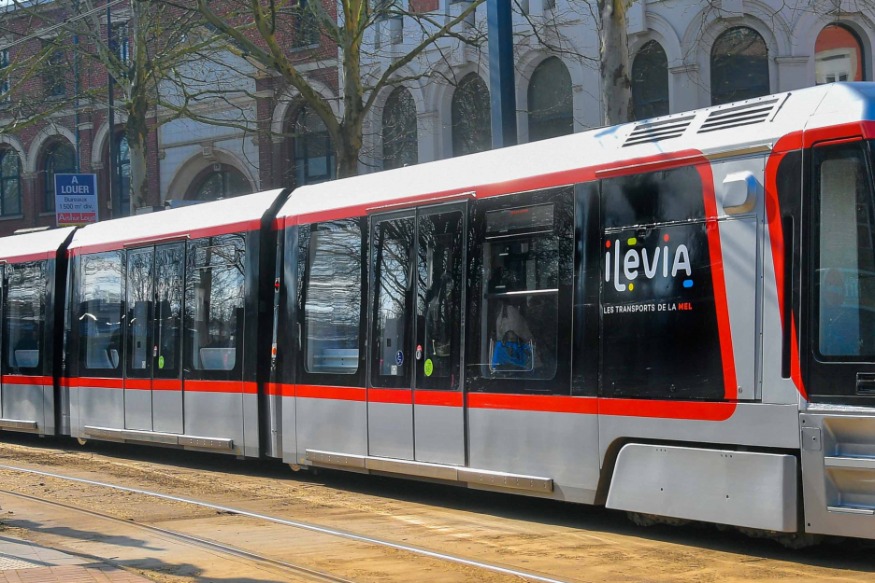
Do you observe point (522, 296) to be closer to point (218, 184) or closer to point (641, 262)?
point (641, 262)

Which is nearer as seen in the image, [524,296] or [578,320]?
[578,320]

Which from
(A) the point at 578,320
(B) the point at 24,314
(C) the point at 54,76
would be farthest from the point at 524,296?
(C) the point at 54,76

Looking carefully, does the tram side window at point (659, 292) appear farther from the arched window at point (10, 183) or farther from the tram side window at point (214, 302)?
the arched window at point (10, 183)

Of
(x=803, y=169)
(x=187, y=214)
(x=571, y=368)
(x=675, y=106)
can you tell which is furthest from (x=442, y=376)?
(x=675, y=106)

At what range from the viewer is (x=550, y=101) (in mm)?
25891

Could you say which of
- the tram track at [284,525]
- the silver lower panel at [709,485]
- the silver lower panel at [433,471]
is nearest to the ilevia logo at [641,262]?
the silver lower panel at [709,485]

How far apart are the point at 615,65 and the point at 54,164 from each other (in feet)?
95.9

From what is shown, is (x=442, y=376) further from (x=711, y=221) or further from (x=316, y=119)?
(x=316, y=119)

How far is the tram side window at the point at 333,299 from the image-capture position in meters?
12.1

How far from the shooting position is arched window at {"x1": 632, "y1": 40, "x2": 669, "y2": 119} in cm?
2408

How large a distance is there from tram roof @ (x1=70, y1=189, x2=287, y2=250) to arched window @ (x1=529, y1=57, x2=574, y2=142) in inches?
438

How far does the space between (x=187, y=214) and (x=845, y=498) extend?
32.0 feet

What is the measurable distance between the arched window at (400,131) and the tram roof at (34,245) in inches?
426

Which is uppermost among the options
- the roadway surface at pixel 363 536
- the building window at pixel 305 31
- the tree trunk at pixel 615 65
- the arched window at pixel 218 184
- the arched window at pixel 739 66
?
the building window at pixel 305 31
